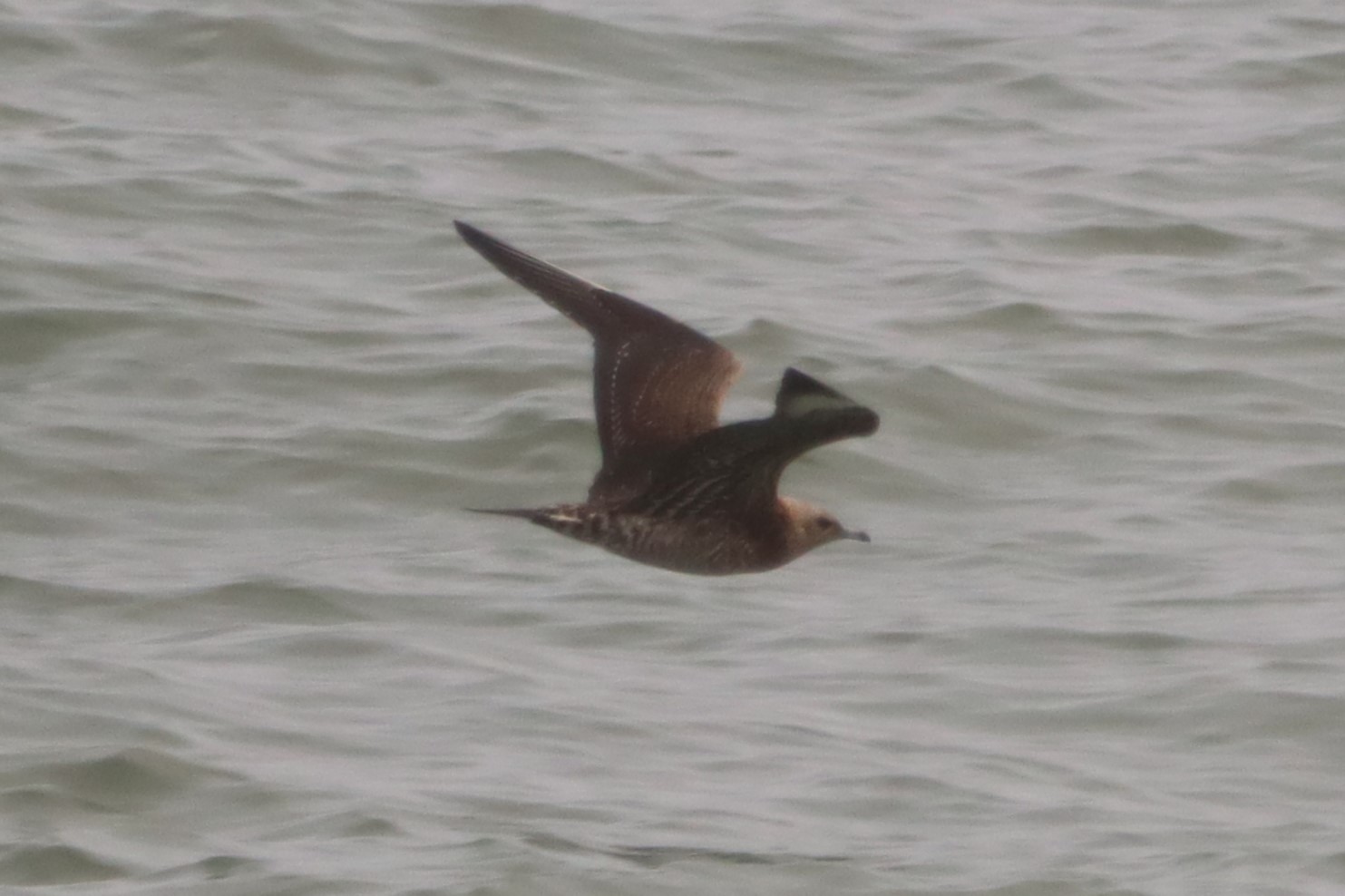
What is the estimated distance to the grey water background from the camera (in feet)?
28.0

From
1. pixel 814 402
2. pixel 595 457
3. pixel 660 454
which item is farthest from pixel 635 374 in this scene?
pixel 595 457

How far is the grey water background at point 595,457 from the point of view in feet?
28.0

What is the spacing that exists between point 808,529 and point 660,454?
0.55 m

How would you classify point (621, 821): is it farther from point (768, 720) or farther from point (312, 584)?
point (312, 584)

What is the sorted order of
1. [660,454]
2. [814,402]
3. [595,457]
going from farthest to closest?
[595,457]
[660,454]
[814,402]

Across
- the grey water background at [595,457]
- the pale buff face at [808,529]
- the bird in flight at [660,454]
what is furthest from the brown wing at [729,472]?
the grey water background at [595,457]

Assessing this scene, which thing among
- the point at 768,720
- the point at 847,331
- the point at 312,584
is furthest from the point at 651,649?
the point at 847,331

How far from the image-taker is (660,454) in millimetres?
7656

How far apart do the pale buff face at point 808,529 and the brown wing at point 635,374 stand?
0.38m

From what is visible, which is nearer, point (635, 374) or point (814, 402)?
point (814, 402)

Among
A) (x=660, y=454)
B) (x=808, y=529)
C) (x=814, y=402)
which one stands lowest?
(x=808, y=529)

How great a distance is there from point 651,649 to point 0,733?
2.08m

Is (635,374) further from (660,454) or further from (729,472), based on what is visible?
(729,472)

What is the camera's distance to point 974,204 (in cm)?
1439
